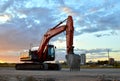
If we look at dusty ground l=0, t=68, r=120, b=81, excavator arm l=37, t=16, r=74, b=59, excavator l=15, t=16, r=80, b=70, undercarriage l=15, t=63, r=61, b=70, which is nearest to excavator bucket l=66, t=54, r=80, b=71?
excavator arm l=37, t=16, r=74, b=59

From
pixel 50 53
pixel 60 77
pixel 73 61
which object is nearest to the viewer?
pixel 60 77

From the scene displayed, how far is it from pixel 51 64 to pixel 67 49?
1485 centimetres

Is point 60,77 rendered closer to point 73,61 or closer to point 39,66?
point 73,61

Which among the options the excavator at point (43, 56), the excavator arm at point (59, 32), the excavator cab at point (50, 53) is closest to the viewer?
the excavator arm at point (59, 32)

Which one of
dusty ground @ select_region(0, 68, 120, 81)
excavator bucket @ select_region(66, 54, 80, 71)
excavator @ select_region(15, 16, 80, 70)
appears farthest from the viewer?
excavator @ select_region(15, 16, 80, 70)

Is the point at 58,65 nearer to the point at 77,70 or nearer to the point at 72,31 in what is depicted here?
the point at 72,31

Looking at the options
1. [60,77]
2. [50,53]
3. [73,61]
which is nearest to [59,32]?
[50,53]

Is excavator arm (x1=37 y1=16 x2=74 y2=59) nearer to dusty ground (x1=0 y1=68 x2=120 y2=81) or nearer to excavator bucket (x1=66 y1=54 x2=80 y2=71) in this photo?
excavator bucket (x1=66 y1=54 x2=80 y2=71)

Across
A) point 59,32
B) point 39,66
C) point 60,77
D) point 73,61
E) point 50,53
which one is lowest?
point 60,77

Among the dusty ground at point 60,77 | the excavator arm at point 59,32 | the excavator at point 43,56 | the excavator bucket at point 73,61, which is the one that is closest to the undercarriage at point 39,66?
the excavator at point 43,56

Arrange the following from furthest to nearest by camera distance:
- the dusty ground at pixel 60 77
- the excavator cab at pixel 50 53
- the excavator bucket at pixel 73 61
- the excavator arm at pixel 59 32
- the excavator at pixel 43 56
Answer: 1. the excavator cab at pixel 50 53
2. the excavator at pixel 43 56
3. the excavator arm at pixel 59 32
4. the excavator bucket at pixel 73 61
5. the dusty ground at pixel 60 77

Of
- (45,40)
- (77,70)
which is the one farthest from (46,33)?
(77,70)

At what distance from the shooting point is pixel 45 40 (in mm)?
65188

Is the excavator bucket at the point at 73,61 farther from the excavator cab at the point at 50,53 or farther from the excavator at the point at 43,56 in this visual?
the excavator cab at the point at 50,53
